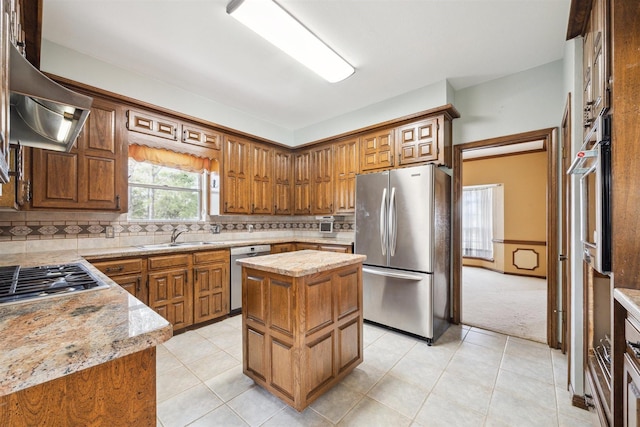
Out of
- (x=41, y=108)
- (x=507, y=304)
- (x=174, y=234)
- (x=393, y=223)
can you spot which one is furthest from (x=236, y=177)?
(x=507, y=304)

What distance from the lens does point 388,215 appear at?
2998 millimetres

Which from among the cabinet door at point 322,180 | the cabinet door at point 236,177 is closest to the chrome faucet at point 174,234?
the cabinet door at point 236,177

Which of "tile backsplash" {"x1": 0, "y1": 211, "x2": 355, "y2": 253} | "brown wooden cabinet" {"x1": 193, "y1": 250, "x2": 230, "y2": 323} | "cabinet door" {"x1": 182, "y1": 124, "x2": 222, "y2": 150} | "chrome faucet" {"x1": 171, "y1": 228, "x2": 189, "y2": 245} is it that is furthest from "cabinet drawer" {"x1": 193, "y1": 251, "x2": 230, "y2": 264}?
"cabinet door" {"x1": 182, "y1": 124, "x2": 222, "y2": 150}

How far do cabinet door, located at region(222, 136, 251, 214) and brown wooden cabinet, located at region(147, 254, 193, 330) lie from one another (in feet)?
3.37

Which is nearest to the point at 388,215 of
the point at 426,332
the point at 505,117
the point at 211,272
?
the point at 426,332

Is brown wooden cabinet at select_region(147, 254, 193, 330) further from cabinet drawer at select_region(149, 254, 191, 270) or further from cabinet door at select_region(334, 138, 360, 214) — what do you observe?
cabinet door at select_region(334, 138, 360, 214)

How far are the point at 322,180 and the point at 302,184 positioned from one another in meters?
0.43

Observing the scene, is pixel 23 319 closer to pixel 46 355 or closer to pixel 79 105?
pixel 46 355

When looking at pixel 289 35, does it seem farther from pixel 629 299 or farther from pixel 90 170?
pixel 629 299

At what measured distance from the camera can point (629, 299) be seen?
95 cm

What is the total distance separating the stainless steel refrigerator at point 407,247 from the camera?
108 inches

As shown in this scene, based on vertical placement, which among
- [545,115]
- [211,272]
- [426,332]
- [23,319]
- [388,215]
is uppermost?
[545,115]

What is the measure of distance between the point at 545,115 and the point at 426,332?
8.29ft

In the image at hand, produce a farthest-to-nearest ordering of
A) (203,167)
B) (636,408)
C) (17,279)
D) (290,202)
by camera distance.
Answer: (290,202) → (203,167) → (17,279) → (636,408)
